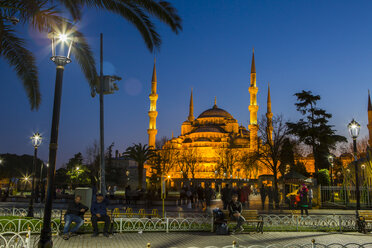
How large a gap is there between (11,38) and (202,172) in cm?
5863

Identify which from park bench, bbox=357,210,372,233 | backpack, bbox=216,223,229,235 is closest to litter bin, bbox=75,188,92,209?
backpack, bbox=216,223,229,235

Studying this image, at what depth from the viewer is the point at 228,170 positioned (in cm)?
5431

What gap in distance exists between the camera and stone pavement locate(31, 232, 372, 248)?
26.0 ft

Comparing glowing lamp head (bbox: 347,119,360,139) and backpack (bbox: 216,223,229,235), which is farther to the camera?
glowing lamp head (bbox: 347,119,360,139)

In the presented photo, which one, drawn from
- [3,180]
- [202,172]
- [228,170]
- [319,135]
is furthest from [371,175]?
[3,180]

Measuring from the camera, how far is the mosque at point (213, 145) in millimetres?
54875

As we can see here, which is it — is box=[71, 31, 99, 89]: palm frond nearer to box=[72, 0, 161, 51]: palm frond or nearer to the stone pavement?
box=[72, 0, 161, 51]: palm frond

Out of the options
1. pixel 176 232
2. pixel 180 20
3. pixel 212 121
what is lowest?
pixel 176 232

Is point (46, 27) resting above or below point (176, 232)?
above

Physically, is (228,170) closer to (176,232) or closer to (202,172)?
(202,172)

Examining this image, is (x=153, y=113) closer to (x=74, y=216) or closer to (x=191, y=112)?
(x=191, y=112)

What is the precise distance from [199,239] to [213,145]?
200 ft

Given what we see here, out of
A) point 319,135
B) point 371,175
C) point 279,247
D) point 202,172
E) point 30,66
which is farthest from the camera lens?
point 202,172

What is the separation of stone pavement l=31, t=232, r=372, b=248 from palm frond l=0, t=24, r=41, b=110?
456cm
